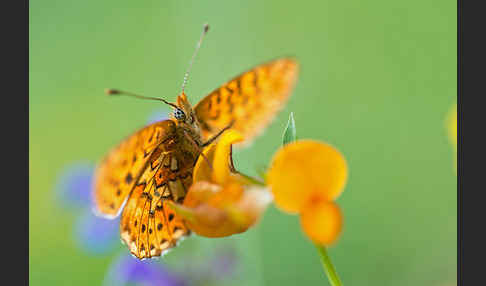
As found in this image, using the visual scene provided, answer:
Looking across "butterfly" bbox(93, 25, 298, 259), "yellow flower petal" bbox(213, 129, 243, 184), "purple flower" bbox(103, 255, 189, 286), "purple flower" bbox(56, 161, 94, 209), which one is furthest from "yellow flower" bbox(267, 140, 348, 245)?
"purple flower" bbox(56, 161, 94, 209)

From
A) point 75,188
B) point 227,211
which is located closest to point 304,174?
point 227,211

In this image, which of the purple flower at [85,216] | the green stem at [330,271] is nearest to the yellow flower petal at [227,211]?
the green stem at [330,271]

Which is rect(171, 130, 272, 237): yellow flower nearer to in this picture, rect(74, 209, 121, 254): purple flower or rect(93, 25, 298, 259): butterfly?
rect(93, 25, 298, 259): butterfly

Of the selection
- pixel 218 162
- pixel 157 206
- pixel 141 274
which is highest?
pixel 218 162

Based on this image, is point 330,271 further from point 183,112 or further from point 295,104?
point 295,104

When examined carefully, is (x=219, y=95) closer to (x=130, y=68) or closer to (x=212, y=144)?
(x=212, y=144)
